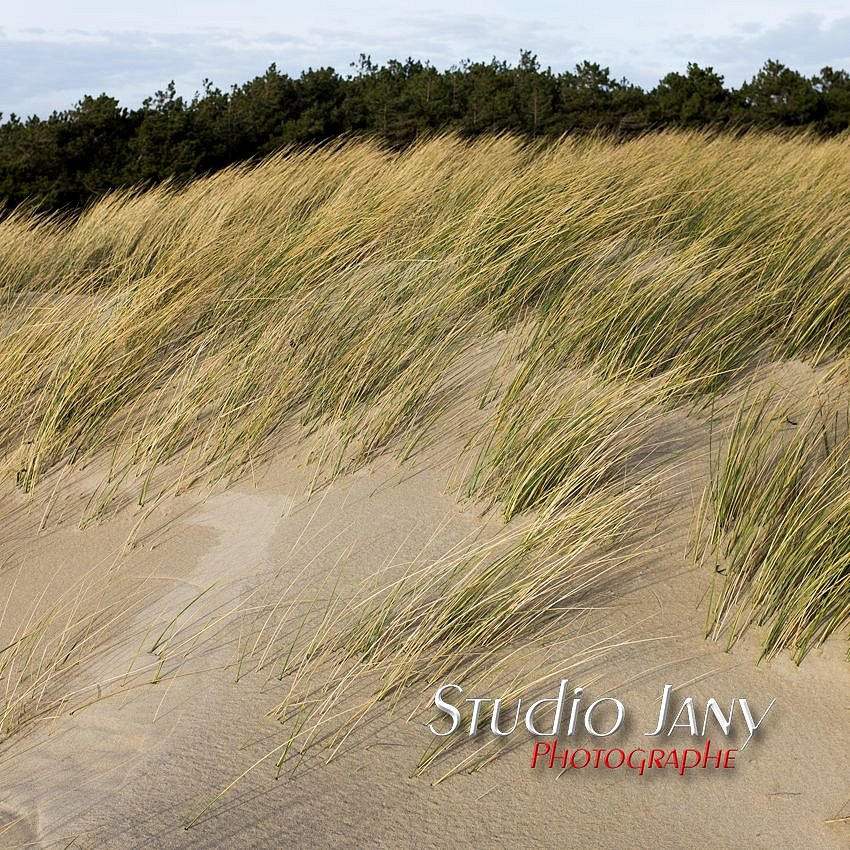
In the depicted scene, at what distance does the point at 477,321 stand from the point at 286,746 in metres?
2.52

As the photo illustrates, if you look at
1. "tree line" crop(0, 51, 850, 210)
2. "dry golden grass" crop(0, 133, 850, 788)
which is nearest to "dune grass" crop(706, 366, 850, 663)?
"dry golden grass" crop(0, 133, 850, 788)

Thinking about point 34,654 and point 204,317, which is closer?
point 34,654

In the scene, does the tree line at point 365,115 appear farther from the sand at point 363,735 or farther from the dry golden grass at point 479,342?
the sand at point 363,735

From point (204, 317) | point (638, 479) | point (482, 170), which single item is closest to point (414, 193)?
point (482, 170)

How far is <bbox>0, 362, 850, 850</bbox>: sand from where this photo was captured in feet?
7.64

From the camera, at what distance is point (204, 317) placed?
4973mm

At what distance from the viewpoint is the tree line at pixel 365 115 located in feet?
36.0

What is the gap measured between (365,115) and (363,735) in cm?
1180

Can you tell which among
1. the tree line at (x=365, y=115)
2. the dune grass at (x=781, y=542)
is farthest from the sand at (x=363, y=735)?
the tree line at (x=365, y=115)

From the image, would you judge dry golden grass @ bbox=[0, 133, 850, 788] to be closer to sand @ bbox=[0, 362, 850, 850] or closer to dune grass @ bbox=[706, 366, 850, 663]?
dune grass @ bbox=[706, 366, 850, 663]

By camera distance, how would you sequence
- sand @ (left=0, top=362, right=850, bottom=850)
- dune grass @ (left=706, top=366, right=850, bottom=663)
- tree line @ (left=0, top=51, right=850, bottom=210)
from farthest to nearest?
tree line @ (left=0, top=51, right=850, bottom=210)
dune grass @ (left=706, top=366, right=850, bottom=663)
sand @ (left=0, top=362, right=850, bottom=850)

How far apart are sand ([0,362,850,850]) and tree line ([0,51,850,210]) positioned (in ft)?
24.3

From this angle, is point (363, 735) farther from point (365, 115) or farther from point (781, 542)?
point (365, 115)

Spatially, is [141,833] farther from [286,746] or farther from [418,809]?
[418,809]
